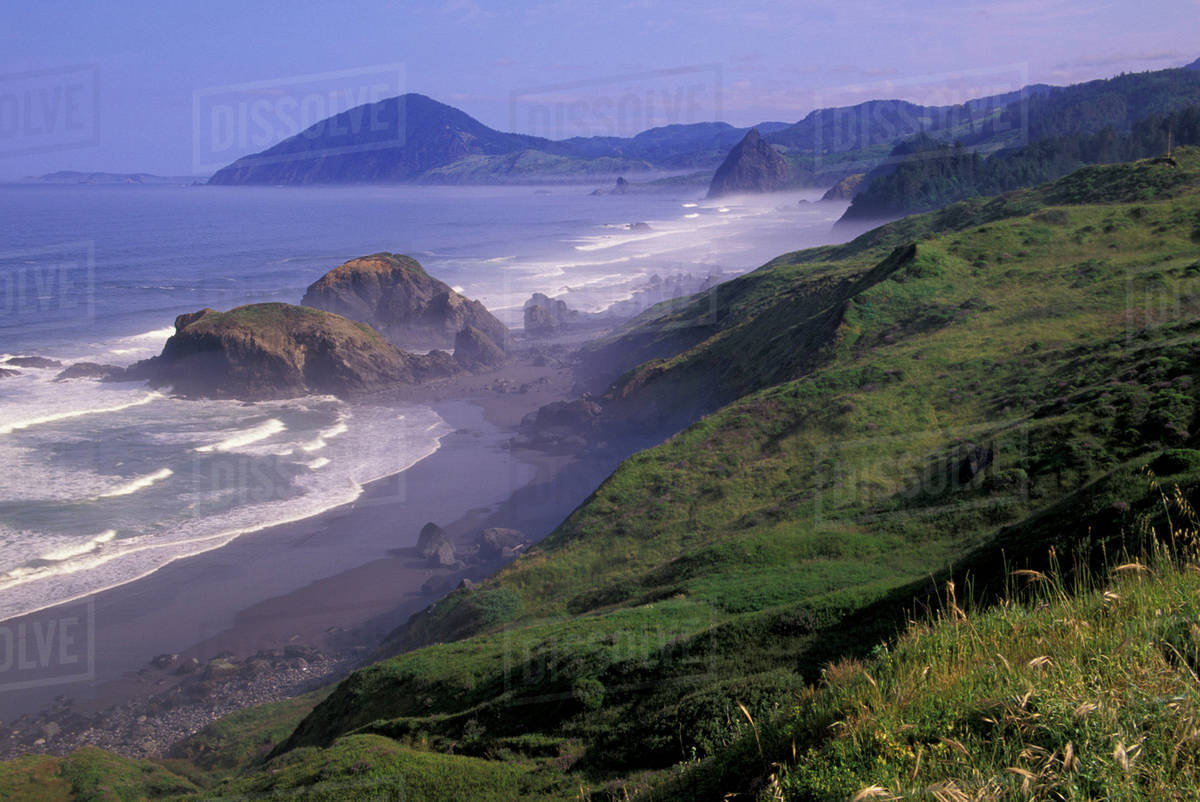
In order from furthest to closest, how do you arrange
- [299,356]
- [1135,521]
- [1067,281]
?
1. [299,356]
2. [1067,281]
3. [1135,521]

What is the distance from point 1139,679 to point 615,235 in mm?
133003

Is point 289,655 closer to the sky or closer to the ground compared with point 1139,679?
closer to the ground

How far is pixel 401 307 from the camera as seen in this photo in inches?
2628

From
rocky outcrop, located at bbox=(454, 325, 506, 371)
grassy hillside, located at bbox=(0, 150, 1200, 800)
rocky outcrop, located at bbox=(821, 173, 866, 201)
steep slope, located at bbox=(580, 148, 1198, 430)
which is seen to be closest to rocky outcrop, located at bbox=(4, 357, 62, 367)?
rocky outcrop, located at bbox=(454, 325, 506, 371)

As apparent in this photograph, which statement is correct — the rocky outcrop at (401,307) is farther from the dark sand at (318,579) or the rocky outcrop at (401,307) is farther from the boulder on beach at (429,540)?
the boulder on beach at (429,540)

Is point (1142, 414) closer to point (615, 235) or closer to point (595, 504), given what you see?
point (595, 504)

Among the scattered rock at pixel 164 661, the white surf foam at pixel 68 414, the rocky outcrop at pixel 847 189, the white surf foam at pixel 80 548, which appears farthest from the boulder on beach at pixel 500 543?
the rocky outcrop at pixel 847 189

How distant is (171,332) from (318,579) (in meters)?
44.7

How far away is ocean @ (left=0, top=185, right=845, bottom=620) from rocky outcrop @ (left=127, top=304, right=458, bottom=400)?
1.70 meters

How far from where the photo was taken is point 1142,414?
1734 cm

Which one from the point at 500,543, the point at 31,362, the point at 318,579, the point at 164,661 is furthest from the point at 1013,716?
the point at 31,362

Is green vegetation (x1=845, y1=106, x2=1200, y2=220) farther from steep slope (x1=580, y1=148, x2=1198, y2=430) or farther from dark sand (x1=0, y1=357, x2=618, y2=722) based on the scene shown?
dark sand (x1=0, y1=357, x2=618, y2=722)

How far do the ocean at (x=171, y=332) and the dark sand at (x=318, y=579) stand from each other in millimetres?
1392

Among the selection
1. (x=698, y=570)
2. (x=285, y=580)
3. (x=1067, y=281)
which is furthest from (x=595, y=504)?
(x=1067, y=281)
